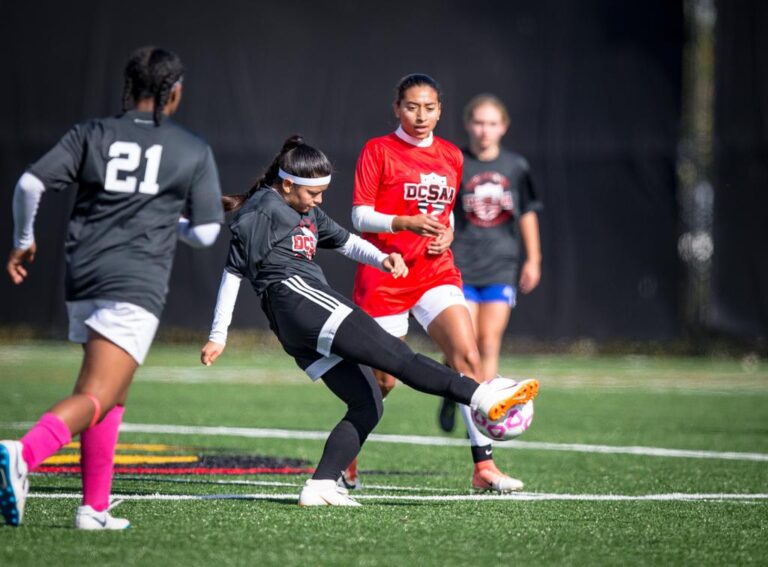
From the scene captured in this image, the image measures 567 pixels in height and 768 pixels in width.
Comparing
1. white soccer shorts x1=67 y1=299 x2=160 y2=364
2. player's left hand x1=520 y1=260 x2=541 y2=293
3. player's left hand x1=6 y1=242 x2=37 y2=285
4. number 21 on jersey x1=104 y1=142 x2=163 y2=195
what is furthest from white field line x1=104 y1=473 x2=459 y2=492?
player's left hand x1=520 y1=260 x2=541 y2=293

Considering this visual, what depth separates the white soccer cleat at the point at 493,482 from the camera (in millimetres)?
6461

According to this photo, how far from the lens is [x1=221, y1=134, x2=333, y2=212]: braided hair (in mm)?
5719

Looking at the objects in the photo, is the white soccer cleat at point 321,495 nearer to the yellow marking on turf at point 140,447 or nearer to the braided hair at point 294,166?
the braided hair at point 294,166

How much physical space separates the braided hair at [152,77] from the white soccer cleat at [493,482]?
102 inches

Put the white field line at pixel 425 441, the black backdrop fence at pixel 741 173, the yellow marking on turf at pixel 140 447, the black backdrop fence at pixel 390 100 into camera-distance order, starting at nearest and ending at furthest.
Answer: the yellow marking on turf at pixel 140 447
the white field line at pixel 425 441
the black backdrop fence at pixel 741 173
the black backdrop fence at pixel 390 100

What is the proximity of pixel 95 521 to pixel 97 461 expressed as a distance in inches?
9.0

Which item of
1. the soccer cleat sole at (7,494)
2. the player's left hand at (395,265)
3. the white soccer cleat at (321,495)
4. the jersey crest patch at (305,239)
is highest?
the jersey crest patch at (305,239)

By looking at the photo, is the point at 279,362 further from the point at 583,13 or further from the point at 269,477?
the point at 269,477

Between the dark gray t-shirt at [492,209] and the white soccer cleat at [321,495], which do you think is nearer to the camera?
the white soccer cleat at [321,495]

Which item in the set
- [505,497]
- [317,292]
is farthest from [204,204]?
[505,497]

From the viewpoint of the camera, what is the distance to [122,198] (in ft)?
16.1

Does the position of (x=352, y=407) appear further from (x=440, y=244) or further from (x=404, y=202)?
(x=404, y=202)

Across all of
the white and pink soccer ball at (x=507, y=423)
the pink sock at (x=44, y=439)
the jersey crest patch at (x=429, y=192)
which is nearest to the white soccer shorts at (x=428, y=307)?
the jersey crest patch at (x=429, y=192)

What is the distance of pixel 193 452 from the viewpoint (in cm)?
801
